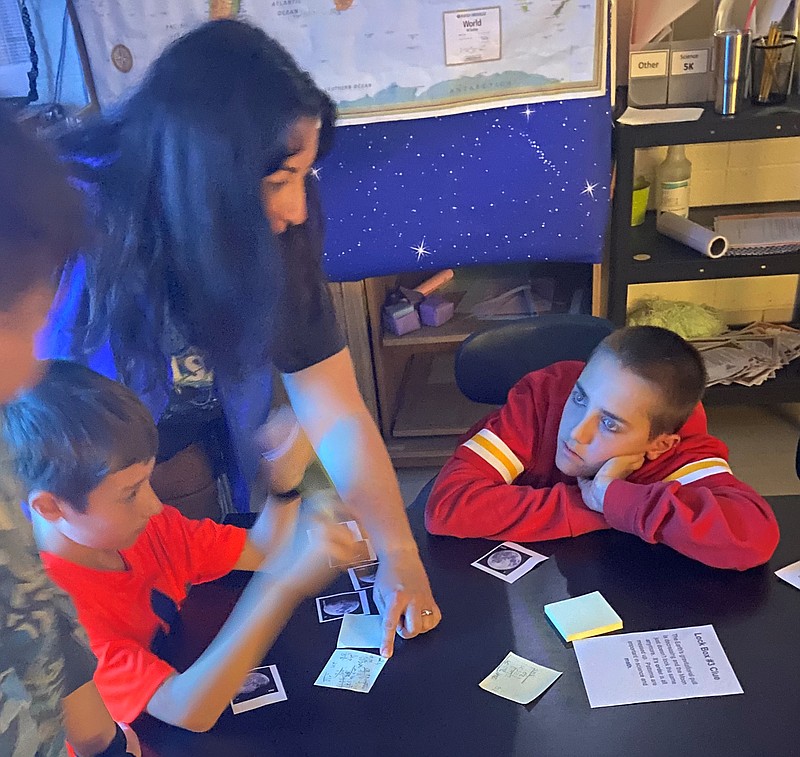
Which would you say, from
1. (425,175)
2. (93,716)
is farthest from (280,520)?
(425,175)

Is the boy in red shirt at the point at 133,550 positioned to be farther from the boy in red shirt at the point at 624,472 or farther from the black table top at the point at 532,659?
the boy in red shirt at the point at 624,472

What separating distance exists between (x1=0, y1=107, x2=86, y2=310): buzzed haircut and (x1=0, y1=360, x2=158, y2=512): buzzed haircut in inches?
2.8

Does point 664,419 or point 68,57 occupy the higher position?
point 68,57

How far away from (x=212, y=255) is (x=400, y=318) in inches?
65.4

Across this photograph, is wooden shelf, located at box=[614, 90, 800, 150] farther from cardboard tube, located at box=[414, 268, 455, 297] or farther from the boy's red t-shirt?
the boy's red t-shirt

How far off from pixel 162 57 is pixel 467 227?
1.36 m

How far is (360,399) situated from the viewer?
3.76 feet

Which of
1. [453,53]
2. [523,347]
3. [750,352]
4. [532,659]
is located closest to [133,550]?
[532,659]

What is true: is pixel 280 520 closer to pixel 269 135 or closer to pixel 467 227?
pixel 269 135

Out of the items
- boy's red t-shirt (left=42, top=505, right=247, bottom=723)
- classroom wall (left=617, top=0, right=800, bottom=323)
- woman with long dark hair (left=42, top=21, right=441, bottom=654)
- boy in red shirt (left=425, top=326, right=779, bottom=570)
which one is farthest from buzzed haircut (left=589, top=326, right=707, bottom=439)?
classroom wall (left=617, top=0, right=800, bottom=323)

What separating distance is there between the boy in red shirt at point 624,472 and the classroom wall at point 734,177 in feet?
4.56

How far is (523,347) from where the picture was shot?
5.52 ft

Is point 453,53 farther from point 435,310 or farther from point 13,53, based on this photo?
point 13,53

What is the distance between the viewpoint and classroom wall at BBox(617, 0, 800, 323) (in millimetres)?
2539
